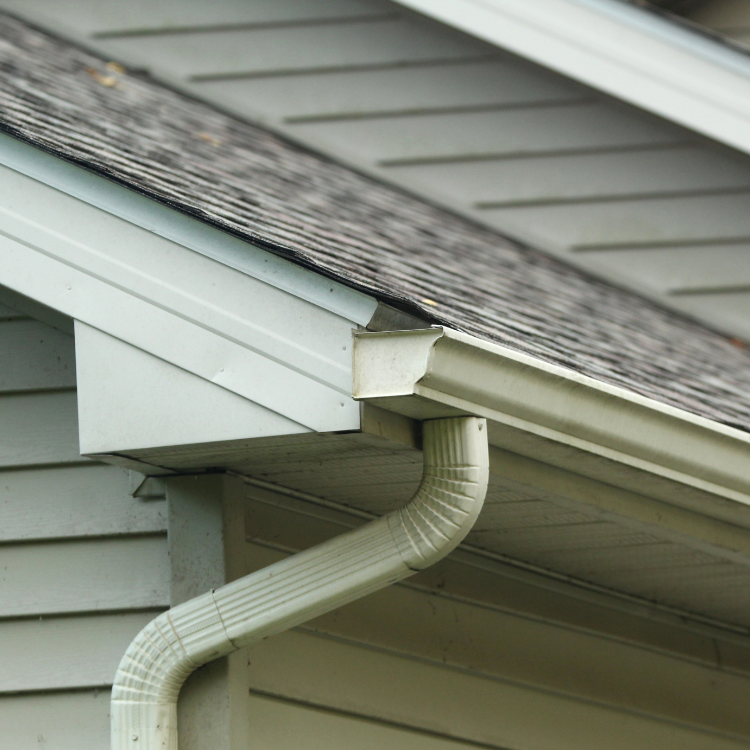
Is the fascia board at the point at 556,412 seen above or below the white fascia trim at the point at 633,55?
below

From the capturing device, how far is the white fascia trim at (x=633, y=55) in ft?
15.3

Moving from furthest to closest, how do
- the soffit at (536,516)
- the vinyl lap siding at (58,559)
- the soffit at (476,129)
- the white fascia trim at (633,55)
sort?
the soffit at (476,129), the white fascia trim at (633,55), the vinyl lap siding at (58,559), the soffit at (536,516)

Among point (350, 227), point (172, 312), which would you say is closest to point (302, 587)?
point (172, 312)

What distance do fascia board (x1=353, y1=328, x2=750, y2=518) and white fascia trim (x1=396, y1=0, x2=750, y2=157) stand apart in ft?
8.80

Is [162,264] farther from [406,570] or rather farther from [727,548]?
[727,548]

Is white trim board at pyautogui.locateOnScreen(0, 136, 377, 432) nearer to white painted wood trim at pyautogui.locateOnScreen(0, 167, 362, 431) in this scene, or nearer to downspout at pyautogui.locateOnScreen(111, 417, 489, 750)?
white painted wood trim at pyautogui.locateOnScreen(0, 167, 362, 431)

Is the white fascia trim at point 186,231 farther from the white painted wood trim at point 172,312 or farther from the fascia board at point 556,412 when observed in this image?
the fascia board at point 556,412

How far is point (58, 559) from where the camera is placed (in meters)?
2.56

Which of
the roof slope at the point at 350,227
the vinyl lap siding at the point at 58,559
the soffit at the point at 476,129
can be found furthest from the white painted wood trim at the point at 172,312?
the soffit at the point at 476,129

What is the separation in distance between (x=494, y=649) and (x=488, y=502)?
0.63 metres

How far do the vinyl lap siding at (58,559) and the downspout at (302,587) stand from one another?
0.73 feet

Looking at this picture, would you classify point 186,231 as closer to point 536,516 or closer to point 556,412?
point 556,412

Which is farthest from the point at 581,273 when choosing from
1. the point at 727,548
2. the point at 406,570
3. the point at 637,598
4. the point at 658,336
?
the point at 406,570

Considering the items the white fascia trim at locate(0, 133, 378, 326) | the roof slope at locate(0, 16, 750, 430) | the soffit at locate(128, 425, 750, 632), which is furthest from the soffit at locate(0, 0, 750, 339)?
the white fascia trim at locate(0, 133, 378, 326)
